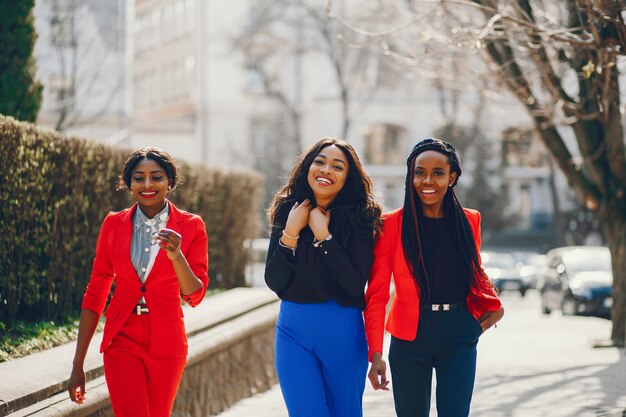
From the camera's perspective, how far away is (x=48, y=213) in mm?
9711

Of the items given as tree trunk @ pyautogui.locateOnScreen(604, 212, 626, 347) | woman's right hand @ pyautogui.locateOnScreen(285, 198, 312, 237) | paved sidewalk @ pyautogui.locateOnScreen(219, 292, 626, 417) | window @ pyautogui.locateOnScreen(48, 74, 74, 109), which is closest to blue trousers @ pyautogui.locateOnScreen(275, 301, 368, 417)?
woman's right hand @ pyautogui.locateOnScreen(285, 198, 312, 237)

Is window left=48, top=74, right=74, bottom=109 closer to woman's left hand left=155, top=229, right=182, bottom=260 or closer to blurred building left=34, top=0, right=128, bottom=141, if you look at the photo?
blurred building left=34, top=0, right=128, bottom=141

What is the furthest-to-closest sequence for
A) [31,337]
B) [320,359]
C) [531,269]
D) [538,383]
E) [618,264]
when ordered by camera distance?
[531,269], [618,264], [538,383], [31,337], [320,359]

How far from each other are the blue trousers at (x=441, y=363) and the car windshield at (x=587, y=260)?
18.5 metres

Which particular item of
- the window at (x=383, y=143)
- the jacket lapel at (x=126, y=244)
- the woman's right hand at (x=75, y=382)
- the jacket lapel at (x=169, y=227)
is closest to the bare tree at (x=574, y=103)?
the jacket lapel at (x=169, y=227)

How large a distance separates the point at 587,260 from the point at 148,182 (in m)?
20.0

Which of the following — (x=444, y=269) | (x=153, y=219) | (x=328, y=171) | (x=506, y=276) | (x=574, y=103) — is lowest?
(x=506, y=276)

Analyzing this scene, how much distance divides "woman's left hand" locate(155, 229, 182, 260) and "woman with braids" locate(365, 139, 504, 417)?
1069 mm

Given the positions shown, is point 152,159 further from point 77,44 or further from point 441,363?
point 77,44

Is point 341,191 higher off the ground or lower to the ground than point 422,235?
higher

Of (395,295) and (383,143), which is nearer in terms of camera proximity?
(395,295)

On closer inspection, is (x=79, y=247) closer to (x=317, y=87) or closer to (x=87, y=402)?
(x=87, y=402)

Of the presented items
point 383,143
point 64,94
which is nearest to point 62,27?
point 64,94

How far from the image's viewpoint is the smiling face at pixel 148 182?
537cm
